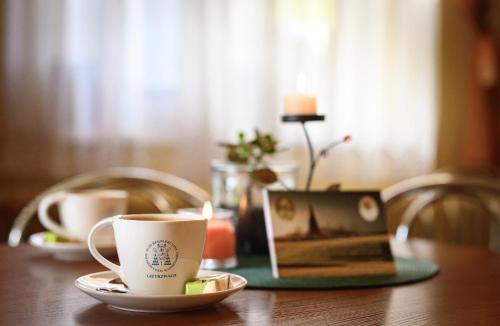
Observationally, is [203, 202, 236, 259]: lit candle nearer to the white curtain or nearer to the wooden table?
the wooden table

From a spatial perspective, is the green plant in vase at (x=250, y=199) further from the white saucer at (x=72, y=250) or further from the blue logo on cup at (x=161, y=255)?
the blue logo on cup at (x=161, y=255)

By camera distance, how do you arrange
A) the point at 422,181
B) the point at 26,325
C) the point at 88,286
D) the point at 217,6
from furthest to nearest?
1. the point at 217,6
2. the point at 422,181
3. the point at 88,286
4. the point at 26,325

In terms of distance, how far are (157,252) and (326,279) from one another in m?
0.32

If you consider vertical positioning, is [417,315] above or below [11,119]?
below

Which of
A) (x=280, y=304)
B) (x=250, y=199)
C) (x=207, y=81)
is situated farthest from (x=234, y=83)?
(x=280, y=304)

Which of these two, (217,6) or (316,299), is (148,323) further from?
(217,6)

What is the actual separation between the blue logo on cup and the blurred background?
1515 mm

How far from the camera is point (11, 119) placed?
7.04 feet

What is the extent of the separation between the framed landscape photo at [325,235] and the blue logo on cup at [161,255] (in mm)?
263

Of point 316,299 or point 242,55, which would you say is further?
point 242,55

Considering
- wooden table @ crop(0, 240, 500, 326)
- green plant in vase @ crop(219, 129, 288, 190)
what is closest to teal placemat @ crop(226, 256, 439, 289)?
wooden table @ crop(0, 240, 500, 326)

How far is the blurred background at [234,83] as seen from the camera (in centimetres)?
219

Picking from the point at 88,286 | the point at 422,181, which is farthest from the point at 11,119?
the point at 88,286

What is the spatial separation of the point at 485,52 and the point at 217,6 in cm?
143
